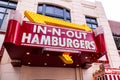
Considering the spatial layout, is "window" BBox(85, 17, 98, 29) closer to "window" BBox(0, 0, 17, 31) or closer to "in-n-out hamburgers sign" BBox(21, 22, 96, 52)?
"in-n-out hamburgers sign" BBox(21, 22, 96, 52)

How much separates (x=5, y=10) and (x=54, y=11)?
144 inches

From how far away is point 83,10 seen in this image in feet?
42.3

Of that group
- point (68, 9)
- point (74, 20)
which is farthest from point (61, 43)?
point (68, 9)

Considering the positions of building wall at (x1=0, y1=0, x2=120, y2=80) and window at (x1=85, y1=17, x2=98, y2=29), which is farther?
window at (x1=85, y1=17, x2=98, y2=29)

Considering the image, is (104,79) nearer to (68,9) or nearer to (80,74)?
(80,74)

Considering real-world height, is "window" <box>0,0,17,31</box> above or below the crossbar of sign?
above

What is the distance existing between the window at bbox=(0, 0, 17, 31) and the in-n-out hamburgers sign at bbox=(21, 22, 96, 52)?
355 centimetres

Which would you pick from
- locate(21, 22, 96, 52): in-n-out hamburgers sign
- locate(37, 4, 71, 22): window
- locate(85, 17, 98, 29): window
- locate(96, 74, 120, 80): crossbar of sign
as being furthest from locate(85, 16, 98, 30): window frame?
locate(96, 74, 120, 80): crossbar of sign

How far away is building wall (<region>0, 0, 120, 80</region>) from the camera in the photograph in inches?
314

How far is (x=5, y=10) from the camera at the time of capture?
1046 cm

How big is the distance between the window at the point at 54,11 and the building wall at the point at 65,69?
323mm

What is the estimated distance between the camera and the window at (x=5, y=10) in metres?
9.70

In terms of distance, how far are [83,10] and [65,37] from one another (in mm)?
6417

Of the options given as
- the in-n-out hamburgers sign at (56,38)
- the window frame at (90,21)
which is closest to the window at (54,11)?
the window frame at (90,21)
